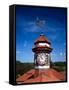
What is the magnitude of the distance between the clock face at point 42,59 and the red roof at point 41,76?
0.05 meters

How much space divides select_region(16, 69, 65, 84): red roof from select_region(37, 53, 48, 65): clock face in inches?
2.0

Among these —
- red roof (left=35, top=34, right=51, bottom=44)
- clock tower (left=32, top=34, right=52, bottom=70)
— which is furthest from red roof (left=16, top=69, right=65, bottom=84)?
red roof (left=35, top=34, right=51, bottom=44)

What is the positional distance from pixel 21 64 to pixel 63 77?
0.99ft

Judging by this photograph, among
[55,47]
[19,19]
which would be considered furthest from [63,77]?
[19,19]

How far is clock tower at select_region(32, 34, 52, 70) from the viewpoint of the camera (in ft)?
5.76

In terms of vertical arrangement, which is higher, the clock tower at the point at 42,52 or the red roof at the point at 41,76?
the clock tower at the point at 42,52

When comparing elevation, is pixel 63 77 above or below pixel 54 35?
below

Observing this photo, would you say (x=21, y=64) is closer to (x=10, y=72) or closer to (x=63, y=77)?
(x=10, y=72)

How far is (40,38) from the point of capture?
1764mm

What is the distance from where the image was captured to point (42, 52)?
5.81ft

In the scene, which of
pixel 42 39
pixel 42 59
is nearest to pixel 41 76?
pixel 42 59

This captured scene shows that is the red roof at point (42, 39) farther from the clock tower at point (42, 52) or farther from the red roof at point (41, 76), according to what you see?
the red roof at point (41, 76)

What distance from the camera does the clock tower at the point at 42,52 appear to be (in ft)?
5.76

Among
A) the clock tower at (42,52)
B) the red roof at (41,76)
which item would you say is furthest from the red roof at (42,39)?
the red roof at (41,76)
